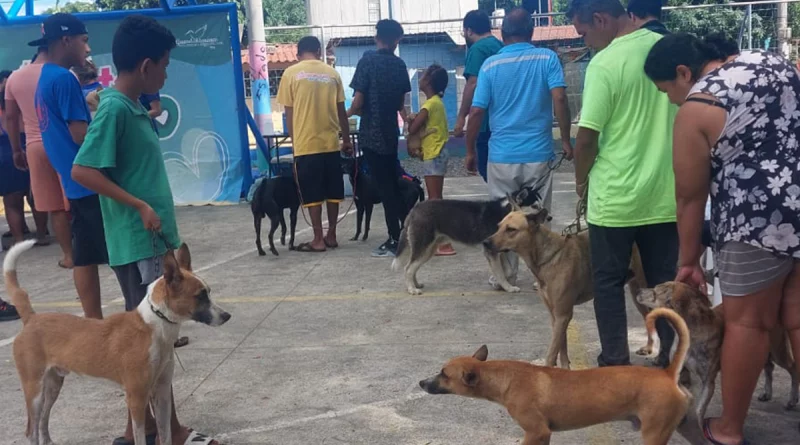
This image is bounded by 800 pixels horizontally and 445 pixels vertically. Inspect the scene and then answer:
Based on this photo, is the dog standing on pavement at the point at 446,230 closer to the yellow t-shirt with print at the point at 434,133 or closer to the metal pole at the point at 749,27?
the yellow t-shirt with print at the point at 434,133

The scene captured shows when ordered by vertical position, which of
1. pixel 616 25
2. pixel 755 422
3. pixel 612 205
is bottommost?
pixel 755 422

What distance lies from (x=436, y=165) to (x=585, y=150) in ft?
13.4

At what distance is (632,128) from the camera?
4.21 meters

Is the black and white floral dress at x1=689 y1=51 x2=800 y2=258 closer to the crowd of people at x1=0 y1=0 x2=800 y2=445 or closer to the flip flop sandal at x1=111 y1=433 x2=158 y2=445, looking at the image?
the crowd of people at x1=0 y1=0 x2=800 y2=445

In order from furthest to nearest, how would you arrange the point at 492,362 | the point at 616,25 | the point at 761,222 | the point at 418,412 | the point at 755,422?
the point at 616,25
the point at 418,412
the point at 755,422
the point at 492,362
the point at 761,222

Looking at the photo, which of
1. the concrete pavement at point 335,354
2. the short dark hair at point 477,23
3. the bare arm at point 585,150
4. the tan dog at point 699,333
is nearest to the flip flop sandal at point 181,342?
the concrete pavement at point 335,354

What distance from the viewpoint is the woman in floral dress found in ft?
10.9

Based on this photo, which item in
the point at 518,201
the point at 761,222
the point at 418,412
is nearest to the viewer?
the point at 761,222

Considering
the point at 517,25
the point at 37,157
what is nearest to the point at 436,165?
the point at 517,25

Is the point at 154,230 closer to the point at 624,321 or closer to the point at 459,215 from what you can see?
the point at 624,321

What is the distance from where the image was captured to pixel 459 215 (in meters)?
6.87

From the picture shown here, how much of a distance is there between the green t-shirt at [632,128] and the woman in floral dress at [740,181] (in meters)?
→ 0.52

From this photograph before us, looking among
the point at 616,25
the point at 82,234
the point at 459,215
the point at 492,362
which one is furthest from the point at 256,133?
the point at 492,362

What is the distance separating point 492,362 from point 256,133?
920 cm
